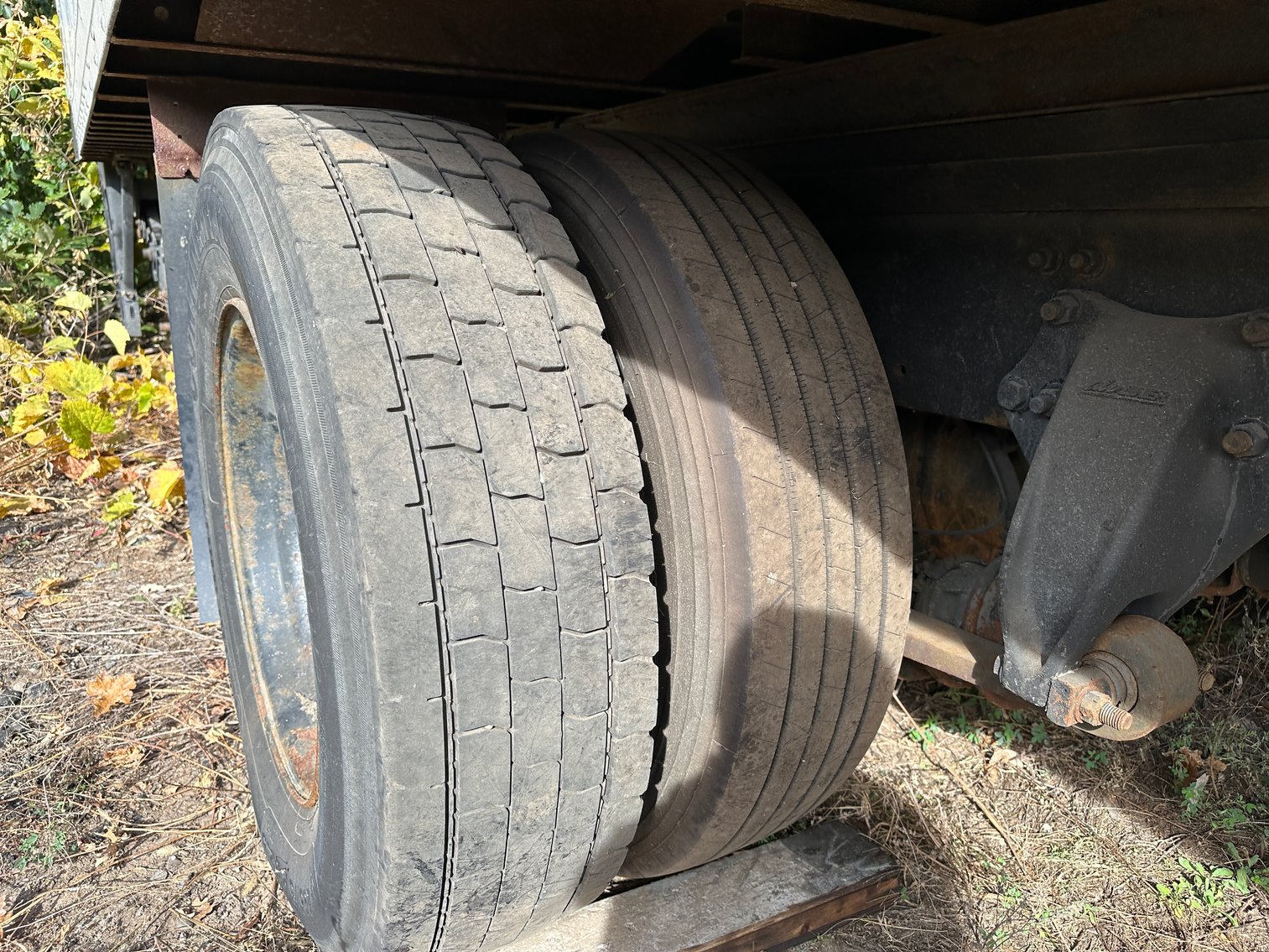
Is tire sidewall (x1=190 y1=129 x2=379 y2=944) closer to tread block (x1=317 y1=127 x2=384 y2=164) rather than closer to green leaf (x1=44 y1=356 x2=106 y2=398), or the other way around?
tread block (x1=317 y1=127 x2=384 y2=164)

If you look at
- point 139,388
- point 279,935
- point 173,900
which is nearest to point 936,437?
point 279,935

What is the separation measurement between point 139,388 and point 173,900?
3.42 m

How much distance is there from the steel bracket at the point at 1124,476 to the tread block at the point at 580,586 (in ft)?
2.17

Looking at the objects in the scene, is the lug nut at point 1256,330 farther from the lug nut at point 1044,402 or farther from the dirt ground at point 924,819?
the dirt ground at point 924,819

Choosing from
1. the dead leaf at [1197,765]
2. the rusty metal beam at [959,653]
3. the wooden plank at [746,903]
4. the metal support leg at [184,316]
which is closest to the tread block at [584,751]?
the wooden plank at [746,903]

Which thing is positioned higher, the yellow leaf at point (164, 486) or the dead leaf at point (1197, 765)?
the yellow leaf at point (164, 486)

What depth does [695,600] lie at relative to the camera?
158cm

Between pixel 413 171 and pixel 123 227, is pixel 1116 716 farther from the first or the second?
pixel 123 227

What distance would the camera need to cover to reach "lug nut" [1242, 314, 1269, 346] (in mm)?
1317

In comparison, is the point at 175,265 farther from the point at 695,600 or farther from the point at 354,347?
the point at 695,600

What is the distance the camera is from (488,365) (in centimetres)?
141

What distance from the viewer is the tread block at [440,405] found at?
135 centimetres

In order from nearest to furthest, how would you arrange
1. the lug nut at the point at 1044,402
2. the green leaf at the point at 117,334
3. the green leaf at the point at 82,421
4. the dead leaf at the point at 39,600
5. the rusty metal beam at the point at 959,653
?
the lug nut at the point at 1044,402, the rusty metal beam at the point at 959,653, the dead leaf at the point at 39,600, the green leaf at the point at 82,421, the green leaf at the point at 117,334

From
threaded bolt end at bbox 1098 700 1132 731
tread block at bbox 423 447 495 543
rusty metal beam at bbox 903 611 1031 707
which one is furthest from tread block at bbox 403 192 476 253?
threaded bolt end at bbox 1098 700 1132 731
